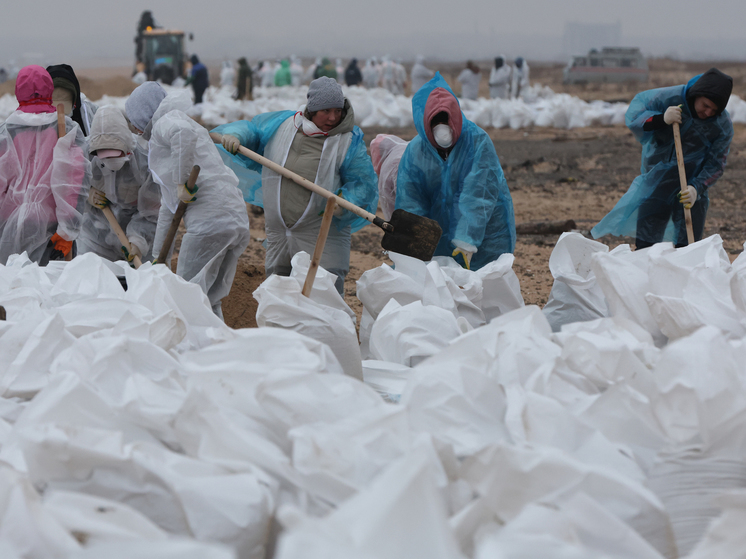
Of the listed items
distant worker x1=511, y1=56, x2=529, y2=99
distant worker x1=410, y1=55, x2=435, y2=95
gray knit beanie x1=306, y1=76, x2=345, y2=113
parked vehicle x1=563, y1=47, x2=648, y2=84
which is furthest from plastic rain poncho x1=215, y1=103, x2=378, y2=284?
parked vehicle x1=563, y1=47, x2=648, y2=84

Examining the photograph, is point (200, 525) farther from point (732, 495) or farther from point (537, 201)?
point (537, 201)

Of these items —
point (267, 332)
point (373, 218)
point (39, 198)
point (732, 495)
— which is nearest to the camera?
point (732, 495)

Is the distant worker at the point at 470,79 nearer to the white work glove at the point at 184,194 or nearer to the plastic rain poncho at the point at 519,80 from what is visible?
the plastic rain poncho at the point at 519,80

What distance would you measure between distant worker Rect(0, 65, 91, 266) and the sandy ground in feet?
3.86

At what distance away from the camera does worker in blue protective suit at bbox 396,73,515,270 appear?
3787 mm

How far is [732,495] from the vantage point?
4.39 feet

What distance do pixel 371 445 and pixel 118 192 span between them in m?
2.90

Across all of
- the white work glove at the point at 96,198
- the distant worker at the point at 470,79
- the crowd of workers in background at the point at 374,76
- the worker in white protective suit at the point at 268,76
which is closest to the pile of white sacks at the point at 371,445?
the white work glove at the point at 96,198

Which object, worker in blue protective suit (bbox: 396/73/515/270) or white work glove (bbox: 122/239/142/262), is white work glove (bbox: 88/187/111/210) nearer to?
white work glove (bbox: 122/239/142/262)

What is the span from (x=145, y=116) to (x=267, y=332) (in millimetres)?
2644

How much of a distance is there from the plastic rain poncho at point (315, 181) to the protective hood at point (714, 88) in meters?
1.79

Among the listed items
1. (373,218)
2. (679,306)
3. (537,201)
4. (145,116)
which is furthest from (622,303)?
(537,201)

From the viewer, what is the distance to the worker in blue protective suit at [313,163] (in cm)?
396

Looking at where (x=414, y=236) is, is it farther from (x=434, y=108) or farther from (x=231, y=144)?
(x=231, y=144)
